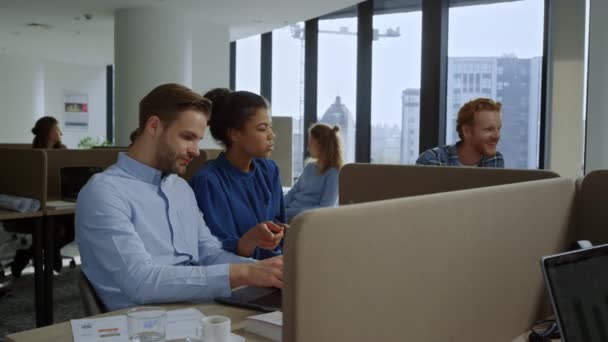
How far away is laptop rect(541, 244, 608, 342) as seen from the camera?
92 cm

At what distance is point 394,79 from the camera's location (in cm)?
618

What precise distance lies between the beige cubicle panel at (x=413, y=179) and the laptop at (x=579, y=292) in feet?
2.14

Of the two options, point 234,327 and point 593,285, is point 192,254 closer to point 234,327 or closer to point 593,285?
point 234,327

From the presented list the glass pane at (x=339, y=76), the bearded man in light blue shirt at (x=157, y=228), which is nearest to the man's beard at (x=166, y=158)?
the bearded man in light blue shirt at (x=157, y=228)

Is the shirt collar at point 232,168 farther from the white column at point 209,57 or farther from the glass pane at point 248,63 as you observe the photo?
the glass pane at point 248,63

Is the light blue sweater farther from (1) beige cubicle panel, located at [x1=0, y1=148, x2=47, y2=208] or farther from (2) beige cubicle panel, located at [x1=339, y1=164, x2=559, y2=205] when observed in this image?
(2) beige cubicle panel, located at [x1=339, y1=164, x2=559, y2=205]

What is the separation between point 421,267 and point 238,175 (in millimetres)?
1269

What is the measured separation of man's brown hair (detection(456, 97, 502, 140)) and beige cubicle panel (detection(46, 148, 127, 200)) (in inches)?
102

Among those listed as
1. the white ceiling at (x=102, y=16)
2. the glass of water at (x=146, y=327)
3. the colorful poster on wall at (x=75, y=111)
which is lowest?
the glass of water at (x=146, y=327)

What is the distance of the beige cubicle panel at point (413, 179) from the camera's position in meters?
1.70

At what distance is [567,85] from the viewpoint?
4.45m

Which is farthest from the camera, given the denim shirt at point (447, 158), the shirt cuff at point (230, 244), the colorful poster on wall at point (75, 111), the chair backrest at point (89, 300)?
the colorful poster on wall at point (75, 111)

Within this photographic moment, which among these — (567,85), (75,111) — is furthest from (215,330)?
(75,111)

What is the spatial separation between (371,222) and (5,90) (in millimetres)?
10854
